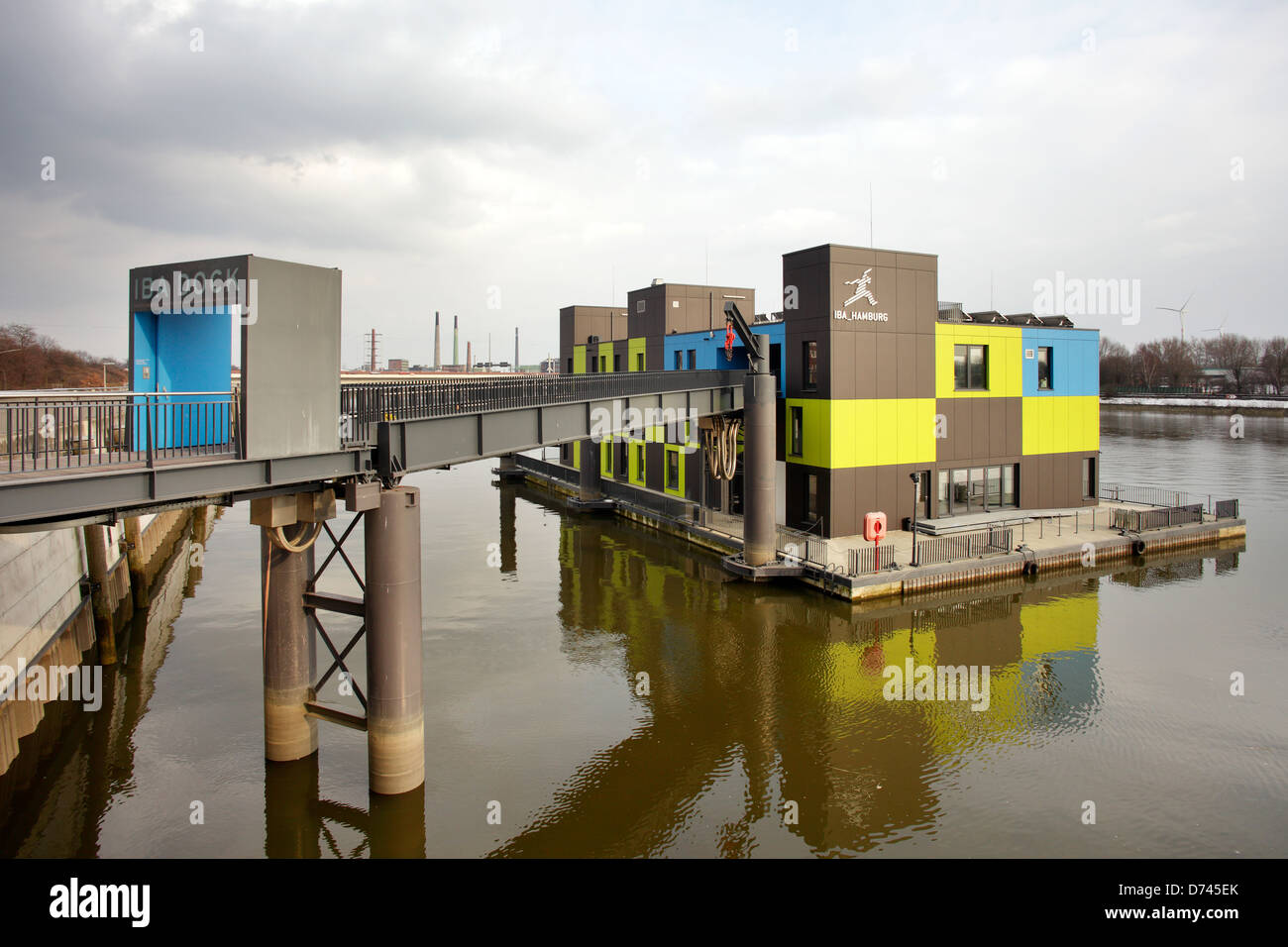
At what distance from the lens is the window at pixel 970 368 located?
30.2 meters

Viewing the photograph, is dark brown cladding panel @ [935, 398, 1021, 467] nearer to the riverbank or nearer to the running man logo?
the running man logo

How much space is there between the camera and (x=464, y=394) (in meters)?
16.2

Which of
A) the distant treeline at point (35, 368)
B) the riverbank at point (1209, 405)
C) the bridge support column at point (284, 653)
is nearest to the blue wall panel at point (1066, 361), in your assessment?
the bridge support column at point (284, 653)

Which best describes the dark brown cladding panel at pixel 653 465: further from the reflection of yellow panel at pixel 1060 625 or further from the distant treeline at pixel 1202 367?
the distant treeline at pixel 1202 367

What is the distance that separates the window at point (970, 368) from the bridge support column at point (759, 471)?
27.8 feet

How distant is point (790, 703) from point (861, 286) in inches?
650

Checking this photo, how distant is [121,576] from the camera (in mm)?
25281

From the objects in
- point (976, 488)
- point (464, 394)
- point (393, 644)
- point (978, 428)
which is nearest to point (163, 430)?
point (393, 644)

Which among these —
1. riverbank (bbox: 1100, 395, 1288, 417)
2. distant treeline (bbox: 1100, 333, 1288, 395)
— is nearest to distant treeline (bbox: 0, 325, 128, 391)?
riverbank (bbox: 1100, 395, 1288, 417)

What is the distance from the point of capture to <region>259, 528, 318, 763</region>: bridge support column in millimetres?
13289

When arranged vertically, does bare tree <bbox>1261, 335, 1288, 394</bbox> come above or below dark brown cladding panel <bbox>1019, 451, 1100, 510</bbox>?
above

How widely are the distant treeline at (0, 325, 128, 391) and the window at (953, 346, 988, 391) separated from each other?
55612 mm
